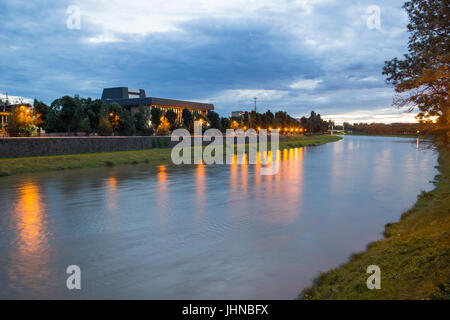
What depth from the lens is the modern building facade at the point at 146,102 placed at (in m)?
124

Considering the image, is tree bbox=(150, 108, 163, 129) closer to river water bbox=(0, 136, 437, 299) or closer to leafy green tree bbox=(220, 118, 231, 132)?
leafy green tree bbox=(220, 118, 231, 132)

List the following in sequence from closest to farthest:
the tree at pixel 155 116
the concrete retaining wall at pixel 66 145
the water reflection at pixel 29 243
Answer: the water reflection at pixel 29 243 < the concrete retaining wall at pixel 66 145 < the tree at pixel 155 116

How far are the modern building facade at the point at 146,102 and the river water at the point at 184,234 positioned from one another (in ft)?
301

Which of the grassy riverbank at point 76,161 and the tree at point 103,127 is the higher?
the tree at point 103,127

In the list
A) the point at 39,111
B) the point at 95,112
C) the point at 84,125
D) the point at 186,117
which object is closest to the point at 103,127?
the point at 84,125

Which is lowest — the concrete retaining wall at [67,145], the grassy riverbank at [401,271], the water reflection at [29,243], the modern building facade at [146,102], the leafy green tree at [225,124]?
the water reflection at [29,243]

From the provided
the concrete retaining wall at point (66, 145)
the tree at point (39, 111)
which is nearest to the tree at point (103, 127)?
the tree at point (39, 111)

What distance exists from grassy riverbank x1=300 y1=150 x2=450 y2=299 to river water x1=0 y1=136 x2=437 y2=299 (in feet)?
2.37

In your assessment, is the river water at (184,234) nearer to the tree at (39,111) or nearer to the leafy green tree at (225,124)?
the tree at (39,111)

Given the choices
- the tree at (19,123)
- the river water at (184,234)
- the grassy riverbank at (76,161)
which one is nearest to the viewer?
the river water at (184,234)

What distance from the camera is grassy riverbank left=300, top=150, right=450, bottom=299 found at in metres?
6.99
